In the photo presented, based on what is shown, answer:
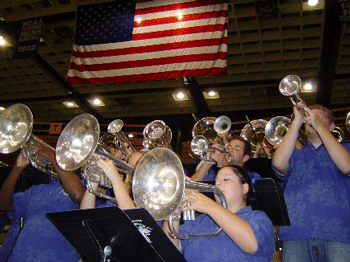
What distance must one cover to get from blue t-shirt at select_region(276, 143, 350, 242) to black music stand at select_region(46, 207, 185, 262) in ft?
4.18

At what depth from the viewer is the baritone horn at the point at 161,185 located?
8.66 ft

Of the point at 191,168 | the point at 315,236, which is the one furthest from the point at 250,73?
the point at 315,236

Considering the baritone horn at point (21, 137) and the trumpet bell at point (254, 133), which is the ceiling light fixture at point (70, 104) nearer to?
the trumpet bell at point (254, 133)

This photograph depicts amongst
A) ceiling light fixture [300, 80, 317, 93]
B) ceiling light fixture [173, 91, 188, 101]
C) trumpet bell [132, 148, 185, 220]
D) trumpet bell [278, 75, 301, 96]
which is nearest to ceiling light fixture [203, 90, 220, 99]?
ceiling light fixture [173, 91, 188, 101]

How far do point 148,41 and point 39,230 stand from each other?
4450 millimetres

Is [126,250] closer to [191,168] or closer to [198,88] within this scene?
[191,168]

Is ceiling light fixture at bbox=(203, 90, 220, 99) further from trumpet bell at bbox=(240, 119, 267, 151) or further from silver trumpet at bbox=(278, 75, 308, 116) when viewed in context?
silver trumpet at bbox=(278, 75, 308, 116)

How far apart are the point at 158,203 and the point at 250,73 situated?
6771 mm

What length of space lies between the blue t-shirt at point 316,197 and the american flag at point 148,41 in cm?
342

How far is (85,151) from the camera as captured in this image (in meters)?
3.21

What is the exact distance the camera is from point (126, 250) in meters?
2.36

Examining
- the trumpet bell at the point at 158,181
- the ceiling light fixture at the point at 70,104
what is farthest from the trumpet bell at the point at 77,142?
the ceiling light fixture at the point at 70,104

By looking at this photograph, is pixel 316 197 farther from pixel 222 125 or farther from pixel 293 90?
pixel 222 125

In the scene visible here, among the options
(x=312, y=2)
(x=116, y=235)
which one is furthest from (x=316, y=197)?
(x=312, y=2)
